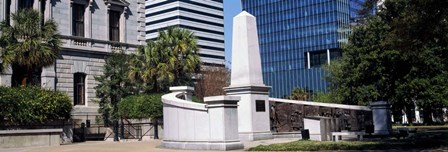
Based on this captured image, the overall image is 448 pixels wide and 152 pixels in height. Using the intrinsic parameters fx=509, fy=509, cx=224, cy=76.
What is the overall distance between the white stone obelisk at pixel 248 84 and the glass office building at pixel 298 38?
96.2 meters

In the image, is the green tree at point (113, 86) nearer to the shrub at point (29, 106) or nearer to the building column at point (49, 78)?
the building column at point (49, 78)

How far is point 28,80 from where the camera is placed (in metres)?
31.9

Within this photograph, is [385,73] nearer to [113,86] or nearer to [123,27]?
[123,27]

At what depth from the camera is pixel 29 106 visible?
26.8m

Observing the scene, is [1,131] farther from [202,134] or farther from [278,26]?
[278,26]

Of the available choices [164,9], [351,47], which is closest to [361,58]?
[351,47]

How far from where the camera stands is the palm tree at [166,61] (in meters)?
36.0

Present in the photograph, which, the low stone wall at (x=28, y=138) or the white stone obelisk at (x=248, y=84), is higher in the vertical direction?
the white stone obelisk at (x=248, y=84)

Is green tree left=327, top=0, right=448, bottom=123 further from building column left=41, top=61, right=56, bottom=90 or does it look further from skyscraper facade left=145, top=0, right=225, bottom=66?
skyscraper facade left=145, top=0, right=225, bottom=66

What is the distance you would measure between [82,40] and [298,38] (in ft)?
310

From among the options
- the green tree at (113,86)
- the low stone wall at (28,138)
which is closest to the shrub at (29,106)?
the low stone wall at (28,138)

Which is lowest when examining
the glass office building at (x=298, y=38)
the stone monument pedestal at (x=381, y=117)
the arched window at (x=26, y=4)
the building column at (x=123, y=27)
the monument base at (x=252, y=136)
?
the monument base at (x=252, y=136)

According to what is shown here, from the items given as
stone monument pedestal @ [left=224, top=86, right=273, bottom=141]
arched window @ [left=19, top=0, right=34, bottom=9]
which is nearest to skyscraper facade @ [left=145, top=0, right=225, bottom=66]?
arched window @ [left=19, top=0, right=34, bottom=9]

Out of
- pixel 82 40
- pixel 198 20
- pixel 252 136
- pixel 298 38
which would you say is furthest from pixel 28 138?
pixel 198 20
